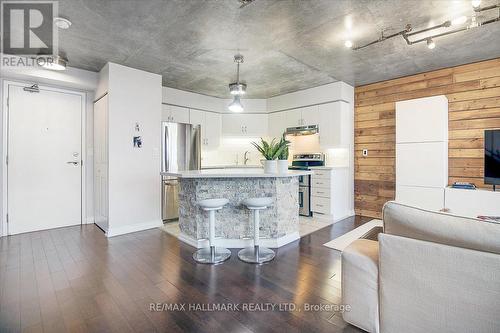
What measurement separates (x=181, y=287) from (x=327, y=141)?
3.93 m

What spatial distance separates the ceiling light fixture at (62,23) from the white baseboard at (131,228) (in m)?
2.70

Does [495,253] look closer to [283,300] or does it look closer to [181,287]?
[283,300]

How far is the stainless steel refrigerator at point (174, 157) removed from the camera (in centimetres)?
461

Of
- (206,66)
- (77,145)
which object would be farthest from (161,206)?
(206,66)

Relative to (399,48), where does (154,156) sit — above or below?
below

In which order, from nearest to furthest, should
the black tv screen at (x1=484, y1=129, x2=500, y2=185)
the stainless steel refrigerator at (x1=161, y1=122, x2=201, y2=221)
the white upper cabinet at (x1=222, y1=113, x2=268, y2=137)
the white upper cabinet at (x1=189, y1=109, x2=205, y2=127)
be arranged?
1. the black tv screen at (x1=484, y1=129, x2=500, y2=185)
2. the stainless steel refrigerator at (x1=161, y1=122, x2=201, y2=221)
3. the white upper cabinet at (x1=189, y1=109, x2=205, y2=127)
4. the white upper cabinet at (x1=222, y1=113, x2=268, y2=137)

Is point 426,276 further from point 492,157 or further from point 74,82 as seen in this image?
point 74,82

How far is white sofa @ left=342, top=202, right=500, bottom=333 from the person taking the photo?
4.22ft

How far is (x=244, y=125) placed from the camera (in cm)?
619

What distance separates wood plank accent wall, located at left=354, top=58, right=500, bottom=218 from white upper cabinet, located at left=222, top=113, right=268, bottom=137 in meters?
2.16

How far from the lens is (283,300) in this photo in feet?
6.81

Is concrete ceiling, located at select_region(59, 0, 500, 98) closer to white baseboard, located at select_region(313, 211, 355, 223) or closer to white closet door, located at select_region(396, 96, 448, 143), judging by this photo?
white closet door, located at select_region(396, 96, 448, 143)

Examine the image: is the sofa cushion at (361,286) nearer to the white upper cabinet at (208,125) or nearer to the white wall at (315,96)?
the white wall at (315,96)

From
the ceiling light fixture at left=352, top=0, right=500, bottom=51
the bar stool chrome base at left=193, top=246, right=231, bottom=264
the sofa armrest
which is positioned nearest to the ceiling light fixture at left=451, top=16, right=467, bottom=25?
the ceiling light fixture at left=352, top=0, right=500, bottom=51
